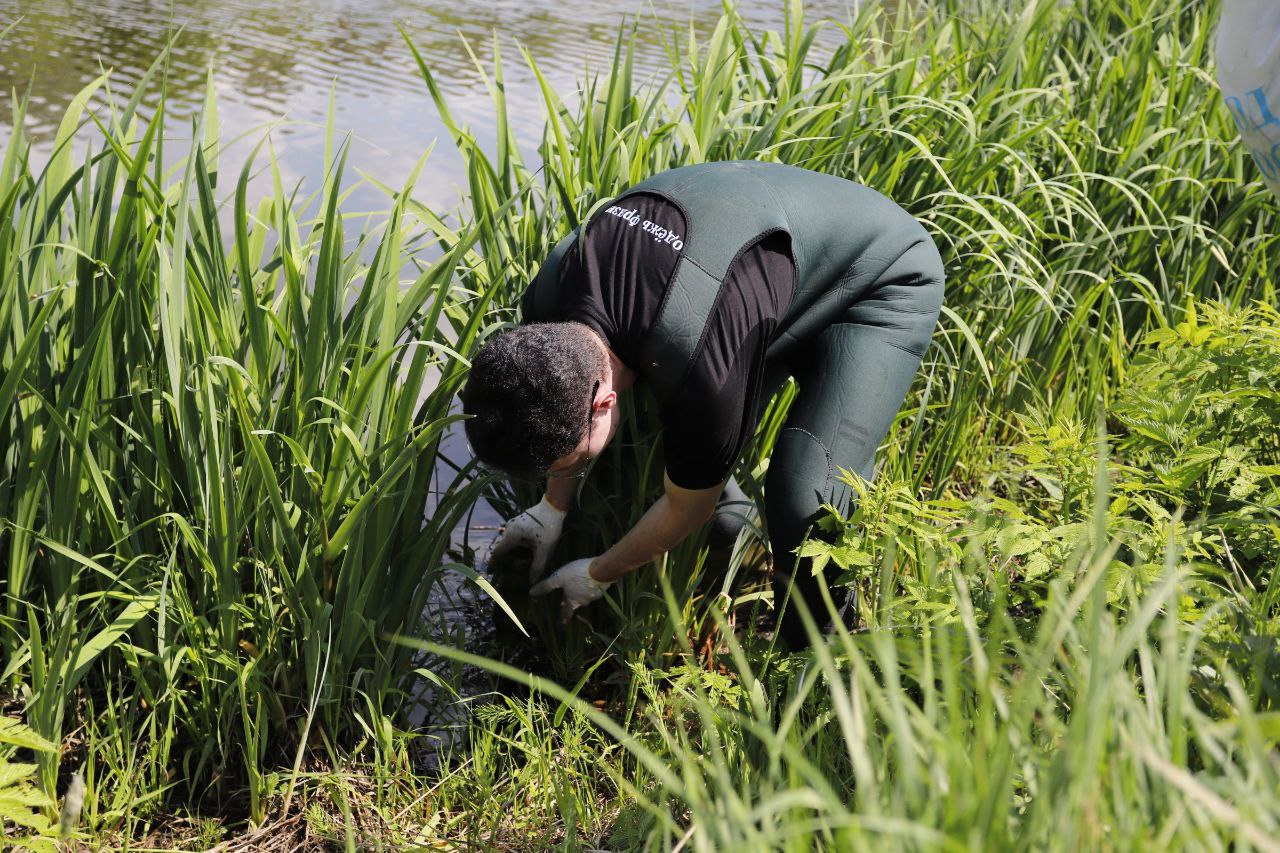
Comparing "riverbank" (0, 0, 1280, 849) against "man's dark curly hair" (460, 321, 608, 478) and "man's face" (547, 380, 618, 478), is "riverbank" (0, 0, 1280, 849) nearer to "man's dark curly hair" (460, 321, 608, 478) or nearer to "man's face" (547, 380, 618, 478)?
"man's dark curly hair" (460, 321, 608, 478)

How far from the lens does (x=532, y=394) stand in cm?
181

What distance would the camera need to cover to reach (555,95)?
2572 millimetres

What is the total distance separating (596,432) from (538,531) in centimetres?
43

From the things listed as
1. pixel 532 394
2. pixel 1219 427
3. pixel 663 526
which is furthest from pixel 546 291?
pixel 1219 427

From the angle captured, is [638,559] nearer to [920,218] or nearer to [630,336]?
[630,336]

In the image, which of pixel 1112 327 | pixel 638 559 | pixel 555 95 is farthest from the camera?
pixel 1112 327

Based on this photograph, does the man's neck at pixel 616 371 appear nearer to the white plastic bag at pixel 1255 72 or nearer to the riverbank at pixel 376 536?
the riverbank at pixel 376 536

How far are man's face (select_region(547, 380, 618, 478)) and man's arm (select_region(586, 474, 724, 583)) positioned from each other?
156 millimetres

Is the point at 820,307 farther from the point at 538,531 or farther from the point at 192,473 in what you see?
the point at 192,473

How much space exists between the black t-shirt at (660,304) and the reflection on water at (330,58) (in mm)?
2790

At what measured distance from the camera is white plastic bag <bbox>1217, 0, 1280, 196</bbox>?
1.40m

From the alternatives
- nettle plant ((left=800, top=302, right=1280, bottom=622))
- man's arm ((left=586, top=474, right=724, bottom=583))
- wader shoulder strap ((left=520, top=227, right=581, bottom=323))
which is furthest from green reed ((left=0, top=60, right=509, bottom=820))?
nettle plant ((left=800, top=302, right=1280, bottom=622))

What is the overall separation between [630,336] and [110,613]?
108 centimetres

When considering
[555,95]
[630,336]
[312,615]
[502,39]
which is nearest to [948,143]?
[555,95]
